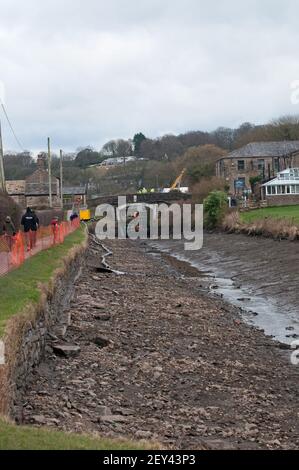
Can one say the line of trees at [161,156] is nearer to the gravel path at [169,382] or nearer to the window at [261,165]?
the window at [261,165]

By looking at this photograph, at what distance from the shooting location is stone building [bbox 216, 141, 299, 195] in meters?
92.1

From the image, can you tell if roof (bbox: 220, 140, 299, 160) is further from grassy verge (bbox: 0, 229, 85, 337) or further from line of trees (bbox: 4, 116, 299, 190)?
grassy verge (bbox: 0, 229, 85, 337)

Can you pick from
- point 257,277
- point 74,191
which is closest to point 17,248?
point 257,277

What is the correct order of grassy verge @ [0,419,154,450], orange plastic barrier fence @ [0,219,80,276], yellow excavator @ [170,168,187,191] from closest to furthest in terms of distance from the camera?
grassy verge @ [0,419,154,450]
orange plastic barrier fence @ [0,219,80,276]
yellow excavator @ [170,168,187,191]

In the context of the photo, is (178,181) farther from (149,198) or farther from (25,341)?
(25,341)

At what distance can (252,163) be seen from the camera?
9344cm

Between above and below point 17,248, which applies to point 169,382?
below

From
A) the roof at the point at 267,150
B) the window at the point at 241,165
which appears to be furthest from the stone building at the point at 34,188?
the window at the point at 241,165

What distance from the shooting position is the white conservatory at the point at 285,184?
76.3 m

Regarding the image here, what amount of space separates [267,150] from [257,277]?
6250cm

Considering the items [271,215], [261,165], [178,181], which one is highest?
[261,165]

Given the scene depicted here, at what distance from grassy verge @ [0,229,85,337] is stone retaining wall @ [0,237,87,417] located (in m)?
0.18

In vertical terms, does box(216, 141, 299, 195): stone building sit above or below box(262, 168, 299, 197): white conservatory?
above

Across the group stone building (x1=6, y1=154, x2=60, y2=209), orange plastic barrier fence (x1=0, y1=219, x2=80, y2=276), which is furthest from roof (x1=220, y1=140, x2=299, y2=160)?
orange plastic barrier fence (x1=0, y1=219, x2=80, y2=276)
